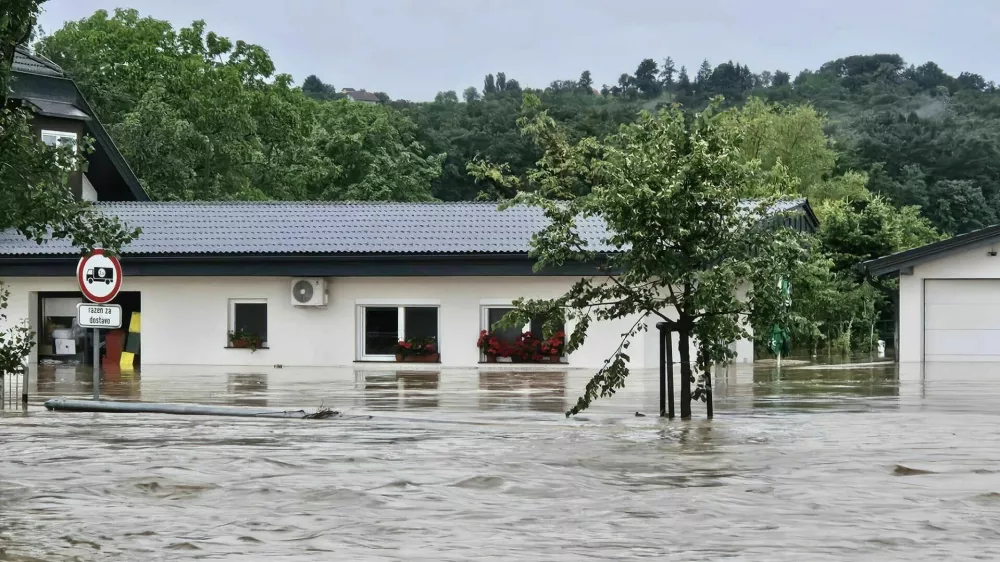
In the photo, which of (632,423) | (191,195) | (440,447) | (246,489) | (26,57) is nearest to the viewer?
(246,489)

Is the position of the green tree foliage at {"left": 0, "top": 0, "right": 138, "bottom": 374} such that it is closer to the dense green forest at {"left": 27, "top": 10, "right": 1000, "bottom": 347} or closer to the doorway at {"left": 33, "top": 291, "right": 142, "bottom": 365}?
the dense green forest at {"left": 27, "top": 10, "right": 1000, "bottom": 347}

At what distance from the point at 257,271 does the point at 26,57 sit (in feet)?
31.8

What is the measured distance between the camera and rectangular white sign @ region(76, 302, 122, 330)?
841 inches

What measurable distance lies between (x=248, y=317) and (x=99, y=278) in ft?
52.1

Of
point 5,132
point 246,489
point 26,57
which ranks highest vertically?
point 26,57

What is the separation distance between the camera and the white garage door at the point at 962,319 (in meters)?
37.2

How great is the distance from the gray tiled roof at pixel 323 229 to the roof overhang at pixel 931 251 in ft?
24.1

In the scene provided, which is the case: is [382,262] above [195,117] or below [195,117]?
below

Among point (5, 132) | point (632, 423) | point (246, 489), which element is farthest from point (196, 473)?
point (632, 423)

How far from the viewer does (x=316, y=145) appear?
68.1 m

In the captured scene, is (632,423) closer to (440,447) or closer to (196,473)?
(440,447)

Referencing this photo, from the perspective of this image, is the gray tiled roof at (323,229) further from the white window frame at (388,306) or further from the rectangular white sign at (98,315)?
the rectangular white sign at (98,315)

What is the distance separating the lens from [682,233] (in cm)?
1775

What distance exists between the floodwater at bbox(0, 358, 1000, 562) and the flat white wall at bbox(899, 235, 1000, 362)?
14345 millimetres
